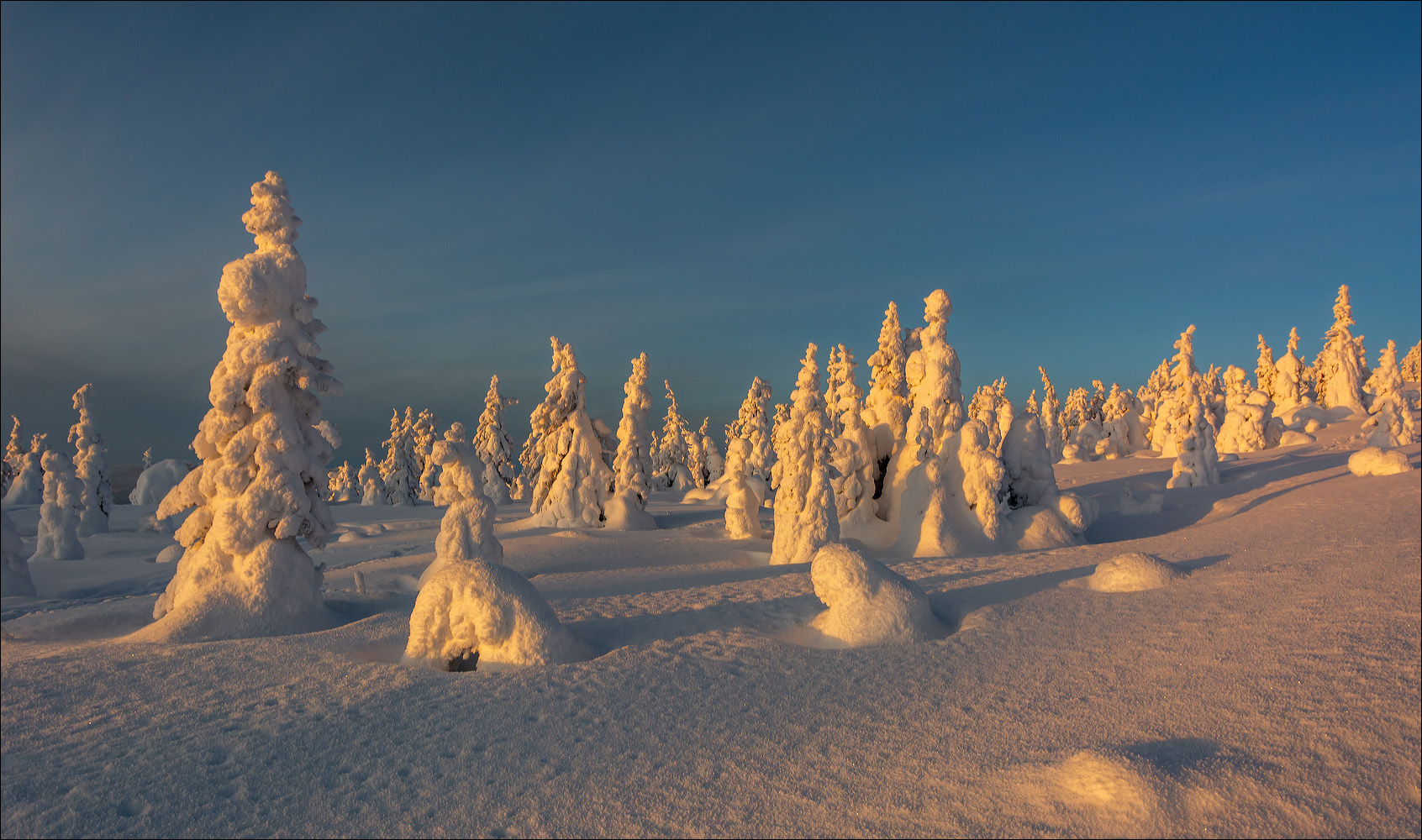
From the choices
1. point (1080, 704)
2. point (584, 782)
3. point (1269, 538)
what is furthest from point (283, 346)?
point (1269, 538)

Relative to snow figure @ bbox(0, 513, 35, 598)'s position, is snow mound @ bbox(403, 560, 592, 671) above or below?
below

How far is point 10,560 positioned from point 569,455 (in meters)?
23.4

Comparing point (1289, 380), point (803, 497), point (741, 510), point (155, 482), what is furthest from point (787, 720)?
point (1289, 380)

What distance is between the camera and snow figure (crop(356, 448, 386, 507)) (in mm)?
51000

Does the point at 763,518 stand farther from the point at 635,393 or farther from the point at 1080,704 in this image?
the point at 1080,704

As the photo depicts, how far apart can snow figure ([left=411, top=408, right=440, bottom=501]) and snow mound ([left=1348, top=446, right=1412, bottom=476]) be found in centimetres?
4903

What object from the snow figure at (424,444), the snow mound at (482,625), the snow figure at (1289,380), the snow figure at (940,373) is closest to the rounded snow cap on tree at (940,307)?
the snow figure at (940,373)

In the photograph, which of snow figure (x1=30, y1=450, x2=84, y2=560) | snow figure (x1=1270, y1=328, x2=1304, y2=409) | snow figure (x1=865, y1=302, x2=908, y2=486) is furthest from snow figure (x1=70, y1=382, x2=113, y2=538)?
snow figure (x1=1270, y1=328, x2=1304, y2=409)

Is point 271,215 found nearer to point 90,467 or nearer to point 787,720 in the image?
point 787,720

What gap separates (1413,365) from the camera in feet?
256

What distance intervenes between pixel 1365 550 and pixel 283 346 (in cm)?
1610

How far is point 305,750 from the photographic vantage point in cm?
547

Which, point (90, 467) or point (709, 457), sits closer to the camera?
point (90, 467)

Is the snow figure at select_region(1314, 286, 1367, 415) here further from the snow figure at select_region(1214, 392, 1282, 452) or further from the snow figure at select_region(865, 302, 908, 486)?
the snow figure at select_region(865, 302, 908, 486)
